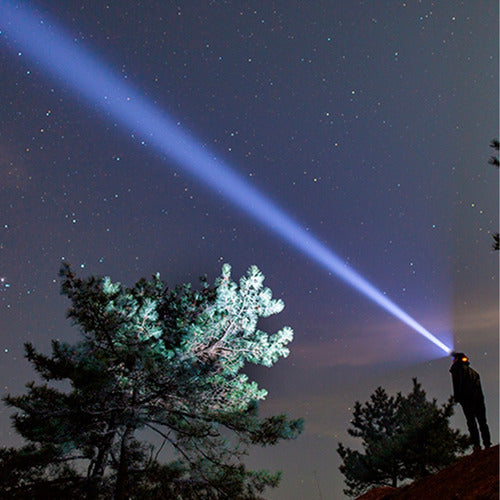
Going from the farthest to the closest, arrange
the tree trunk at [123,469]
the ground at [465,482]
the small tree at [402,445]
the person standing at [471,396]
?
the small tree at [402,445], the tree trunk at [123,469], the person standing at [471,396], the ground at [465,482]

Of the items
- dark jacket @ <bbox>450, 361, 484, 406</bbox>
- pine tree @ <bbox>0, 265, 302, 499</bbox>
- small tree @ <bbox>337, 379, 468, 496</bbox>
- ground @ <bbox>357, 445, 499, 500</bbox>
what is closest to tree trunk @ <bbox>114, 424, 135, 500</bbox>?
pine tree @ <bbox>0, 265, 302, 499</bbox>

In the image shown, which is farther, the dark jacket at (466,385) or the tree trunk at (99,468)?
the tree trunk at (99,468)

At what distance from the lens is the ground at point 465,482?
19.6 feet

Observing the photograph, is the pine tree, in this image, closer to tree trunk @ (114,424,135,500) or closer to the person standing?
tree trunk @ (114,424,135,500)

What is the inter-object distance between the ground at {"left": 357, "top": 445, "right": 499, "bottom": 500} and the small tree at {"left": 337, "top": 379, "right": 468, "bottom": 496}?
44.0ft

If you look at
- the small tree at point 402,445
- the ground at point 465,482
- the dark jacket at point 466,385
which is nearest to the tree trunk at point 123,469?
the ground at point 465,482

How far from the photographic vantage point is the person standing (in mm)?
8852

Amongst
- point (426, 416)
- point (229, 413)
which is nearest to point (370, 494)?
point (229, 413)

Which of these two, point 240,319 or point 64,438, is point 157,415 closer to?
point 64,438

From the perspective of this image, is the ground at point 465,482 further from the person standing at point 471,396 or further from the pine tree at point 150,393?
the pine tree at point 150,393

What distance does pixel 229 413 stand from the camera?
38.0ft

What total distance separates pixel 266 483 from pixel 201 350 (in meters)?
3.93

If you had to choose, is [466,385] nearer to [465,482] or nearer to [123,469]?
[465,482]

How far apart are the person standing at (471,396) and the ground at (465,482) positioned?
41.2 inches
